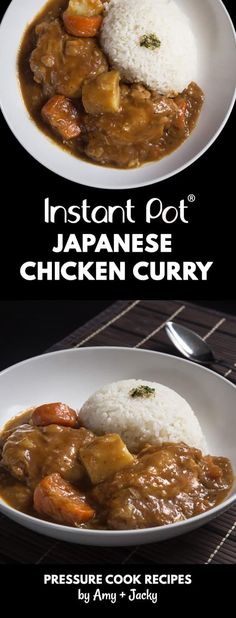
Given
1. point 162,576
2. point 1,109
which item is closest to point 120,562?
point 162,576

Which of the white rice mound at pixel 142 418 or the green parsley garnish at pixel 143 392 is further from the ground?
the green parsley garnish at pixel 143 392

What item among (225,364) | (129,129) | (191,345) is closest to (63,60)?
(129,129)

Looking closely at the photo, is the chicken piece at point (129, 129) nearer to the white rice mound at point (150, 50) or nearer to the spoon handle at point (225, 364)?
the white rice mound at point (150, 50)

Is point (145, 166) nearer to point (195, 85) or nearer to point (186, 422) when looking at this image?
point (195, 85)

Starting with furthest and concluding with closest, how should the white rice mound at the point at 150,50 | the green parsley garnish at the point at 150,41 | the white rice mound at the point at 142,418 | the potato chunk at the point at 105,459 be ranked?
the green parsley garnish at the point at 150,41 → the white rice mound at the point at 150,50 → the white rice mound at the point at 142,418 → the potato chunk at the point at 105,459

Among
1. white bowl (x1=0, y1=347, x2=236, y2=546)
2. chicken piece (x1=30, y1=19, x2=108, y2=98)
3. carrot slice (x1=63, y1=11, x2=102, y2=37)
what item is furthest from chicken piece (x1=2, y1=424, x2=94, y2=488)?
carrot slice (x1=63, y1=11, x2=102, y2=37)

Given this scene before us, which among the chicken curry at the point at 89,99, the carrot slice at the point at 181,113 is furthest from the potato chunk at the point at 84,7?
the carrot slice at the point at 181,113

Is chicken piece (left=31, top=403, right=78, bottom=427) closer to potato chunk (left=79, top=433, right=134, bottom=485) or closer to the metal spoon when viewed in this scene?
potato chunk (left=79, top=433, right=134, bottom=485)
